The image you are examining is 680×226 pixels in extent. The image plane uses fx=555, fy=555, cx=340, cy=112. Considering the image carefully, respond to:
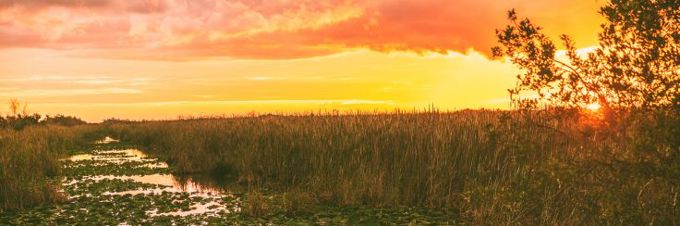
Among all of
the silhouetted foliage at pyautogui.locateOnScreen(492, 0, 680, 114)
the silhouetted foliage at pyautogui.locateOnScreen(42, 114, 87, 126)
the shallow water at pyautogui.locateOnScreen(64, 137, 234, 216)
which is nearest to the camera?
the silhouetted foliage at pyautogui.locateOnScreen(492, 0, 680, 114)

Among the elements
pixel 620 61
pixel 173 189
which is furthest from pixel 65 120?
pixel 620 61

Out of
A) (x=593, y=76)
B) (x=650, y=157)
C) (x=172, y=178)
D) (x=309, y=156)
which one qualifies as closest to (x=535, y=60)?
(x=593, y=76)

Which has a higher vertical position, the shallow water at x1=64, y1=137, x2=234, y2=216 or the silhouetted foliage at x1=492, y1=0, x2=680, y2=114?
the silhouetted foliage at x1=492, y1=0, x2=680, y2=114

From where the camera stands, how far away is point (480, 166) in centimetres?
1047

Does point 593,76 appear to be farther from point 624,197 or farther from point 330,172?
point 330,172

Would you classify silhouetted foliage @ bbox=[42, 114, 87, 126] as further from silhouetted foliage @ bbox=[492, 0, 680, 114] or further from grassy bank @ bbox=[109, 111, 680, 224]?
silhouetted foliage @ bbox=[492, 0, 680, 114]

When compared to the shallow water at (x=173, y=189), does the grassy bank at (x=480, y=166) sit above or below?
above

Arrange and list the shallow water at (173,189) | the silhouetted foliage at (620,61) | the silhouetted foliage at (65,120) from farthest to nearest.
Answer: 1. the silhouetted foliage at (65,120)
2. the shallow water at (173,189)
3. the silhouetted foliage at (620,61)

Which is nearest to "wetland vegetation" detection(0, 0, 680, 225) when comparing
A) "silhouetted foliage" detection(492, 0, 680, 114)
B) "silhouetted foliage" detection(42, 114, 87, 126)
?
"silhouetted foliage" detection(492, 0, 680, 114)

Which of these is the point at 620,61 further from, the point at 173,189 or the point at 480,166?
the point at 173,189

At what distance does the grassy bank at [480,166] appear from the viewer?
255 inches

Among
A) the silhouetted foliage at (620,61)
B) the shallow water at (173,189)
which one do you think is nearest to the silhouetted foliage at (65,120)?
the shallow water at (173,189)

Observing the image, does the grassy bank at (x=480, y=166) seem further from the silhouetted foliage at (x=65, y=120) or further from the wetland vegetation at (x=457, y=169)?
the silhouetted foliage at (x=65, y=120)

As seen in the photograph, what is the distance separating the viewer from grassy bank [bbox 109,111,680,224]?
647 centimetres
